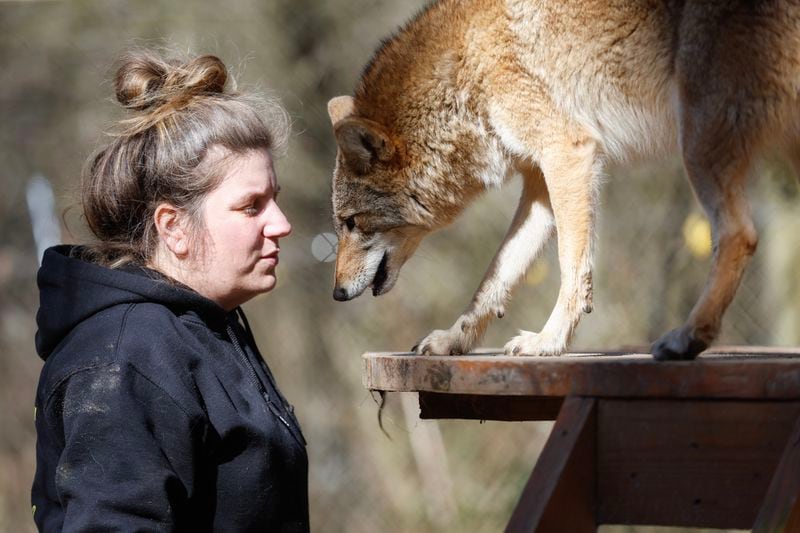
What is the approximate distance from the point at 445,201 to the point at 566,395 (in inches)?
63.6

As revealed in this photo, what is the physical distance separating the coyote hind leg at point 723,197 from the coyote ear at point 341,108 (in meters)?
1.44

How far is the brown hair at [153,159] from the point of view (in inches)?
92.6

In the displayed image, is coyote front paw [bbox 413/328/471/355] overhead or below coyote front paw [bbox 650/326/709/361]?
below

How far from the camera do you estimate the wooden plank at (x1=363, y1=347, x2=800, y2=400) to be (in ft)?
6.23

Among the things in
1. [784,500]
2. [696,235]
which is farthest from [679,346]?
[696,235]

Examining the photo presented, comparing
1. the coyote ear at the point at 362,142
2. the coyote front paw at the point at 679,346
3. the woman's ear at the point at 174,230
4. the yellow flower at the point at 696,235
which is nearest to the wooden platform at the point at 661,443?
the coyote front paw at the point at 679,346

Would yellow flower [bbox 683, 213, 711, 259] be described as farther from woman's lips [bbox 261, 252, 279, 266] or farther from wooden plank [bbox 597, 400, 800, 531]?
wooden plank [bbox 597, 400, 800, 531]

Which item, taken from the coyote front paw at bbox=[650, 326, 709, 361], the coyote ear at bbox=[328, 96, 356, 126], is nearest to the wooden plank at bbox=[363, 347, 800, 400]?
the coyote front paw at bbox=[650, 326, 709, 361]

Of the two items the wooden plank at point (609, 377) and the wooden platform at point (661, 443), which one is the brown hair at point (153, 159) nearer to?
the wooden plank at point (609, 377)

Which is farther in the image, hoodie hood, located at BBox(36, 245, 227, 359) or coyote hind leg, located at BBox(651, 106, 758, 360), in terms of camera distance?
coyote hind leg, located at BBox(651, 106, 758, 360)

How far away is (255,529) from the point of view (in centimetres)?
219

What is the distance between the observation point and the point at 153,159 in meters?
2.35

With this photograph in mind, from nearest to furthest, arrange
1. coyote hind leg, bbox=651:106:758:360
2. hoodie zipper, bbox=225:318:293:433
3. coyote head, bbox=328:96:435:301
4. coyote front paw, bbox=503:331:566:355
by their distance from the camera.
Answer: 1. hoodie zipper, bbox=225:318:293:433
2. coyote hind leg, bbox=651:106:758:360
3. coyote front paw, bbox=503:331:566:355
4. coyote head, bbox=328:96:435:301

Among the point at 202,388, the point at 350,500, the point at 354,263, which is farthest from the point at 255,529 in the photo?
the point at 350,500
